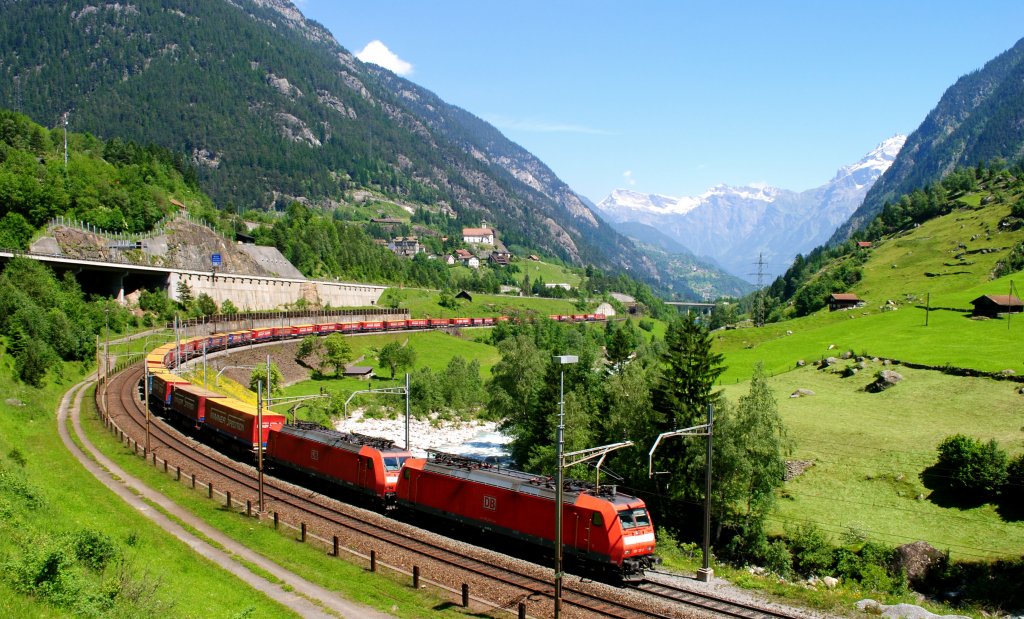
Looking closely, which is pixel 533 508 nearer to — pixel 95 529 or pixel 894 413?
pixel 95 529

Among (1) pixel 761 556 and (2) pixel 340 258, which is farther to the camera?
(2) pixel 340 258

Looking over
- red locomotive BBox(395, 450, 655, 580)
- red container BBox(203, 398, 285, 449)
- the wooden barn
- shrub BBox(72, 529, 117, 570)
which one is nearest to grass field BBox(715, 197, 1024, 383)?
the wooden barn

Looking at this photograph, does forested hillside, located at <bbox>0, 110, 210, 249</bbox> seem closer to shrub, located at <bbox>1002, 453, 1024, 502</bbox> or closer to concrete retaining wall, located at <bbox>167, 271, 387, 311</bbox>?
concrete retaining wall, located at <bbox>167, 271, 387, 311</bbox>

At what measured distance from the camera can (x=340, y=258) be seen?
19250cm

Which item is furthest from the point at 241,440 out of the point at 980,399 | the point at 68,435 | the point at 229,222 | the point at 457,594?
the point at 229,222

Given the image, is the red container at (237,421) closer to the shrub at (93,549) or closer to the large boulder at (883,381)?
the shrub at (93,549)

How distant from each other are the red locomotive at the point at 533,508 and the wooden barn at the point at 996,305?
86863mm

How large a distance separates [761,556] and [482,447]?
39.3 metres

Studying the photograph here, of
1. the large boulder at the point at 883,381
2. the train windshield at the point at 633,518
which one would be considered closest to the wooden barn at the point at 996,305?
the large boulder at the point at 883,381

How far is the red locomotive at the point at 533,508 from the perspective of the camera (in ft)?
93.9

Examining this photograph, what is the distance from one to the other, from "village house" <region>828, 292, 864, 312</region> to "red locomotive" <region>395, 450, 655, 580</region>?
116m

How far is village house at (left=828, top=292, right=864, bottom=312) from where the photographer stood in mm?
133375

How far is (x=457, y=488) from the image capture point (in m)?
34.9

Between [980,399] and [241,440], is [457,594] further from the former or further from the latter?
[980,399]
